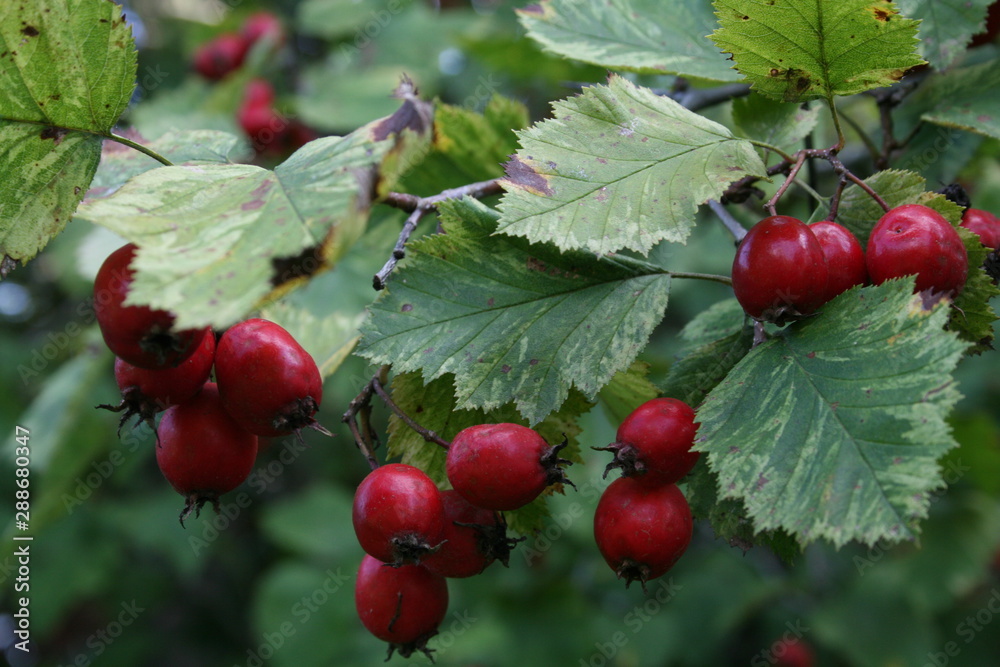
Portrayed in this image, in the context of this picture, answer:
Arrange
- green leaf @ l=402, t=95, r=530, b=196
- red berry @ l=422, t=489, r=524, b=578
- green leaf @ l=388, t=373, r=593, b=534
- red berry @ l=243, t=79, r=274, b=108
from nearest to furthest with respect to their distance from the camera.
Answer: red berry @ l=422, t=489, r=524, b=578, green leaf @ l=388, t=373, r=593, b=534, green leaf @ l=402, t=95, r=530, b=196, red berry @ l=243, t=79, r=274, b=108

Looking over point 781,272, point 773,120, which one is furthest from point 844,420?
point 773,120

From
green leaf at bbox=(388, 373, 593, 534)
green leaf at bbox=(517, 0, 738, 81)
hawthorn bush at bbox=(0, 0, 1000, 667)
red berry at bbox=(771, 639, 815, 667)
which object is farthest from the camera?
red berry at bbox=(771, 639, 815, 667)

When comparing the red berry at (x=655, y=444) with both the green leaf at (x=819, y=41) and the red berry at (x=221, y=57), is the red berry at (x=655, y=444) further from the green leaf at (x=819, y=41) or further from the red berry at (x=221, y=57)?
the red berry at (x=221, y=57)

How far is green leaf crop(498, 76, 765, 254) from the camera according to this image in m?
1.09

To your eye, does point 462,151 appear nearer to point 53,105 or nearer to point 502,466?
point 53,105

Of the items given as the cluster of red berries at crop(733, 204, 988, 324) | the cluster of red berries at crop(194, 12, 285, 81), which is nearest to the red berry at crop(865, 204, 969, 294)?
the cluster of red berries at crop(733, 204, 988, 324)

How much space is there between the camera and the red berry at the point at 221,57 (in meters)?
4.13

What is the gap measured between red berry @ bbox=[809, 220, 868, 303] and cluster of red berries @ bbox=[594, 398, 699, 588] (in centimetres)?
29

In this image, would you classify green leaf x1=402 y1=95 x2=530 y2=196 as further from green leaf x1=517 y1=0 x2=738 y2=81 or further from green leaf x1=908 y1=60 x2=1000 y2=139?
green leaf x1=908 y1=60 x2=1000 y2=139

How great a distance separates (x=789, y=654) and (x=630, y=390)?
3669mm

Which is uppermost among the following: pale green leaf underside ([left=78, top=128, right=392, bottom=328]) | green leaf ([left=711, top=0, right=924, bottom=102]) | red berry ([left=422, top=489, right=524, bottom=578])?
green leaf ([left=711, top=0, right=924, bottom=102])

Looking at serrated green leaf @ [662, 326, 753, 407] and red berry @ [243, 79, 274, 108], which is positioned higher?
serrated green leaf @ [662, 326, 753, 407]

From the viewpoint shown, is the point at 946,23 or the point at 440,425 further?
the point at 946,23

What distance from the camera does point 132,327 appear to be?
3.13 ft
